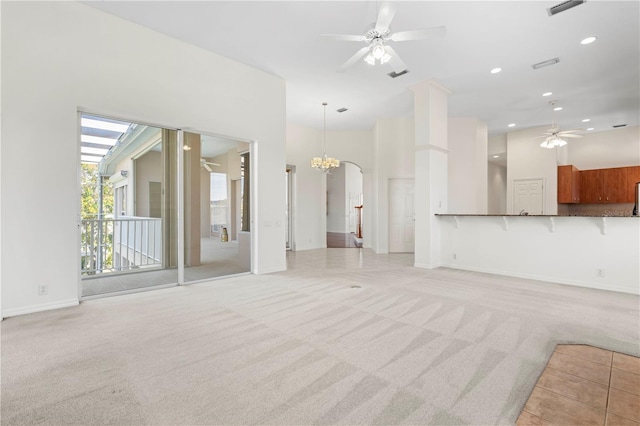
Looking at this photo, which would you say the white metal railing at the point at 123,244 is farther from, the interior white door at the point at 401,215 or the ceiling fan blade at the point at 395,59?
the interior white door at the point at 401,215

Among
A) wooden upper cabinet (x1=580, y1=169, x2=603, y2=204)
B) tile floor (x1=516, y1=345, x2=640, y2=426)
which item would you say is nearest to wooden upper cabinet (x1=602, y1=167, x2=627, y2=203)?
wooden upper cabinet (x1=580, y1=169, x2=603, y2=204)

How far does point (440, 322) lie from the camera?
314 centimetres

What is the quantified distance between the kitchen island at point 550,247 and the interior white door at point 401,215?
2.39 m

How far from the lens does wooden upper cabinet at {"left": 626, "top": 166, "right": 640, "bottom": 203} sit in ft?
27.5

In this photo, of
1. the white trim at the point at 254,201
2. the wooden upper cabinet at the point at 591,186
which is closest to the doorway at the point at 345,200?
the wooden upper cabinet at the point at 591,186

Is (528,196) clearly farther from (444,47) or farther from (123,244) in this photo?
(123,244)

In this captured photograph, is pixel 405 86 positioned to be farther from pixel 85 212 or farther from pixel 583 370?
pixel 85 212

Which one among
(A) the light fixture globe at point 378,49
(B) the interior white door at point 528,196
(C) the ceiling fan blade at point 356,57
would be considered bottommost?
(B) the interior white door at point 528,196

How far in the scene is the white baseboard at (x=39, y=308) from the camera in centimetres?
332

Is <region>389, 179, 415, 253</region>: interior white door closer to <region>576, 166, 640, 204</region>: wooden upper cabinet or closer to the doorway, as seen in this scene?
<region>576, 166, 640, 204</region>: wooden upper cabinet

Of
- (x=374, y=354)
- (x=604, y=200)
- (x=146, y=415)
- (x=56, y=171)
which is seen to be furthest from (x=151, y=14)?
(x=604, y=200)

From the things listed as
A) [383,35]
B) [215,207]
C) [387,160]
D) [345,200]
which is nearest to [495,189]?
[345,200]

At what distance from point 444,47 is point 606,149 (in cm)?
836

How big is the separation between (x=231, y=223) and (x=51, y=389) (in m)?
4.33
